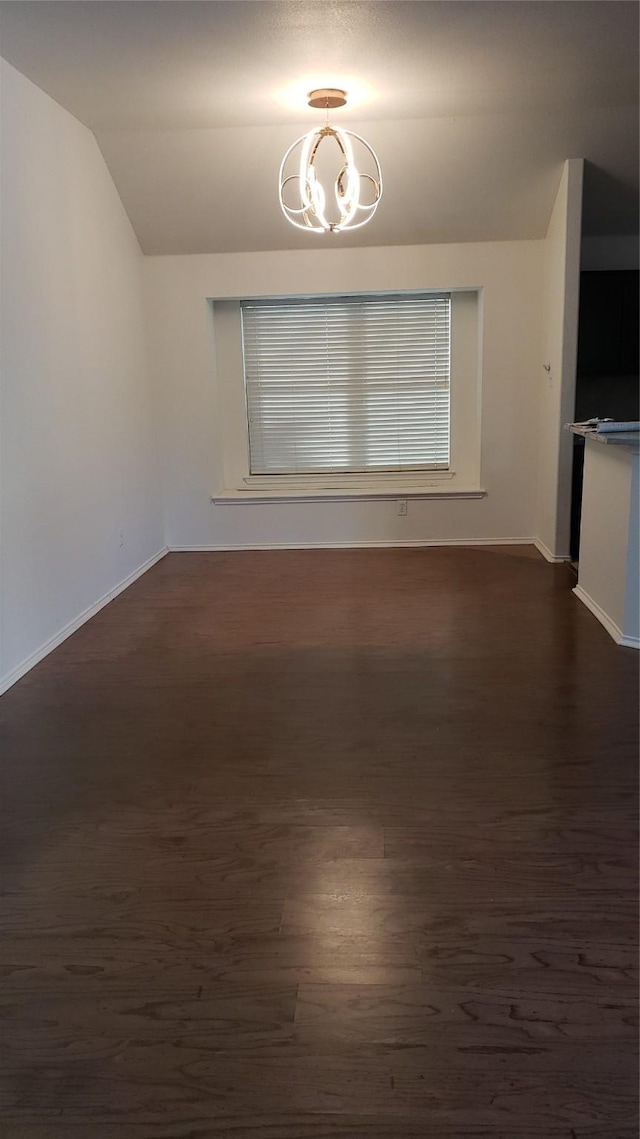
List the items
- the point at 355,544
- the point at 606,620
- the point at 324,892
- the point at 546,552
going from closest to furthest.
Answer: the point at 324,892, the point at 606,620, the point at 546,552, the point at 355,544

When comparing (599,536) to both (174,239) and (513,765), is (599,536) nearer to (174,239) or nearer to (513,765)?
(513,765)

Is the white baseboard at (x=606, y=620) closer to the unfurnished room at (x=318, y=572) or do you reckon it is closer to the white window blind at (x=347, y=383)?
the unfurnished room at (x=318, y=572)

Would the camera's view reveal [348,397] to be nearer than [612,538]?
No

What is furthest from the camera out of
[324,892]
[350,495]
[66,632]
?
[350,495]

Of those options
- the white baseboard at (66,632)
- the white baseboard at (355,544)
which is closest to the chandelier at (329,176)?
the white baseboard at (355,544)

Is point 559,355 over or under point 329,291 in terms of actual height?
under

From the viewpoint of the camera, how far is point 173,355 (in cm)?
564

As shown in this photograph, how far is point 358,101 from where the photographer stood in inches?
162

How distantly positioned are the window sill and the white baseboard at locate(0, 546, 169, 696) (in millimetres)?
872

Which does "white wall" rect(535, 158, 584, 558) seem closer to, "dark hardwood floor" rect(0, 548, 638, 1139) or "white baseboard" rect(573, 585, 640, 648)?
"white baseboard" rect(573, 585, 640, 648)

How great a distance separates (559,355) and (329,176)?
191 centimetres

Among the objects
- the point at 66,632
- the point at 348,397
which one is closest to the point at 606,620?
the point at 66,632

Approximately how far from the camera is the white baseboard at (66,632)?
134 inches

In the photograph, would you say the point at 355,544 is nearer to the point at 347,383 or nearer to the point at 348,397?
the point at 348,397
